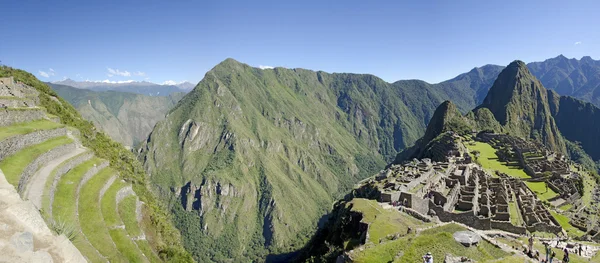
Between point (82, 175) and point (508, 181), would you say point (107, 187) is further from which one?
point (508, 181)

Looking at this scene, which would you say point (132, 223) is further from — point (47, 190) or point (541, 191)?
point (541, 191)

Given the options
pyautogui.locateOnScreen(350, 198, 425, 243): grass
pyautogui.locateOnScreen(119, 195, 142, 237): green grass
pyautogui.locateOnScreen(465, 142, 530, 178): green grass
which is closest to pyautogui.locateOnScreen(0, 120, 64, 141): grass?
pyautogui.locateOnScreen(119, 195, 142, 237): green grass

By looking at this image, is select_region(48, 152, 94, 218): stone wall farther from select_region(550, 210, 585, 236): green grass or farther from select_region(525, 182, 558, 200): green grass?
select_region(525, 182, 558, 200): green grass

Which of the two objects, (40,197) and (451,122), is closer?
(40,197)

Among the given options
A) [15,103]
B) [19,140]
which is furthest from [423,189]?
[15,103]

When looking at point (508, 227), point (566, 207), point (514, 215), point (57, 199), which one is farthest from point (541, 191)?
point (57, 199)

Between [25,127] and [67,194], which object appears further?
[25,127]
